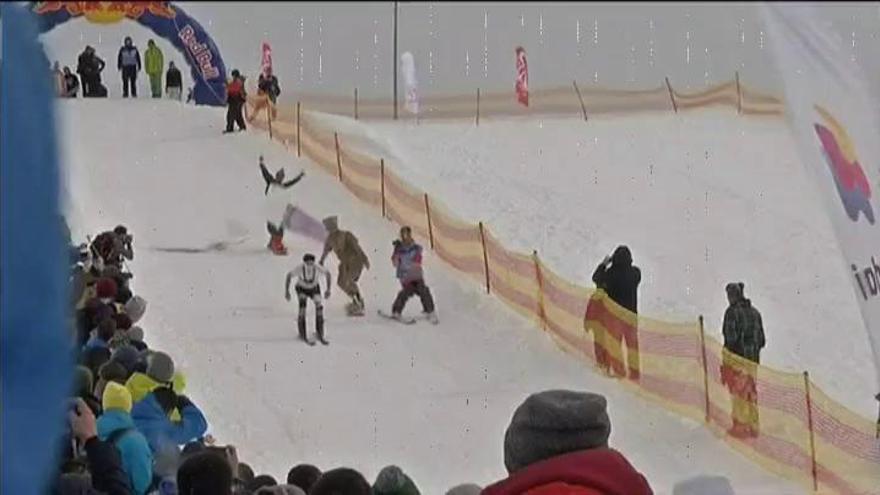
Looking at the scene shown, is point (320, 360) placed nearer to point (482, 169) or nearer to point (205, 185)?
point (205, 185)

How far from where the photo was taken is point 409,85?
101 ft

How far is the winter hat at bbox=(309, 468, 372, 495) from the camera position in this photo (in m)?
4.14

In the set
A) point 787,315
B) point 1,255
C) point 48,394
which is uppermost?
point 1,255

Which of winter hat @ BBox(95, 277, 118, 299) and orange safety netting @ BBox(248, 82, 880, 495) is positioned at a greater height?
winter hat @ BBox(95, 277, 118, 299)

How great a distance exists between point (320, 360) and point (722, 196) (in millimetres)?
10136

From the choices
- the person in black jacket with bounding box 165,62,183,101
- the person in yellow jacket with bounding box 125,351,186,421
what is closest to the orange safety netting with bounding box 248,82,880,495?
the person in yellow jacket with bounding box 125,351,186,421

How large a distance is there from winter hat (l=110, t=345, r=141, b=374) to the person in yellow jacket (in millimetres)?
68

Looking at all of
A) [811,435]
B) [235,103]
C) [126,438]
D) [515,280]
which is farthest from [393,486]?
[235,103]

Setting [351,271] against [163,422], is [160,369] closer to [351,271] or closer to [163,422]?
[163,422]

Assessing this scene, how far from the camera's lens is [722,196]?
21641mm

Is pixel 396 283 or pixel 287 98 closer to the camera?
pixel 396 283

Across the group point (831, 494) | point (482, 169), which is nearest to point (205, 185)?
point (482, 169)

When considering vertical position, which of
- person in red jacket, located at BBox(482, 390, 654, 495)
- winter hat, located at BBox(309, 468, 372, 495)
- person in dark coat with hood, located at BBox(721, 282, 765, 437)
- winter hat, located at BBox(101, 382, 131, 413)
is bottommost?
person in dark coat with hood, located at BBox(721, 282, 765, 437)

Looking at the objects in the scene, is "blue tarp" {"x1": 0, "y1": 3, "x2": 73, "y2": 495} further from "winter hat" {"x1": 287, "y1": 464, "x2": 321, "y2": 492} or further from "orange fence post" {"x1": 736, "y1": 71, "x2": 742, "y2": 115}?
"orange fence post" {"x1": 736, "y1": 71, "x2": 742, "y2": 115}
